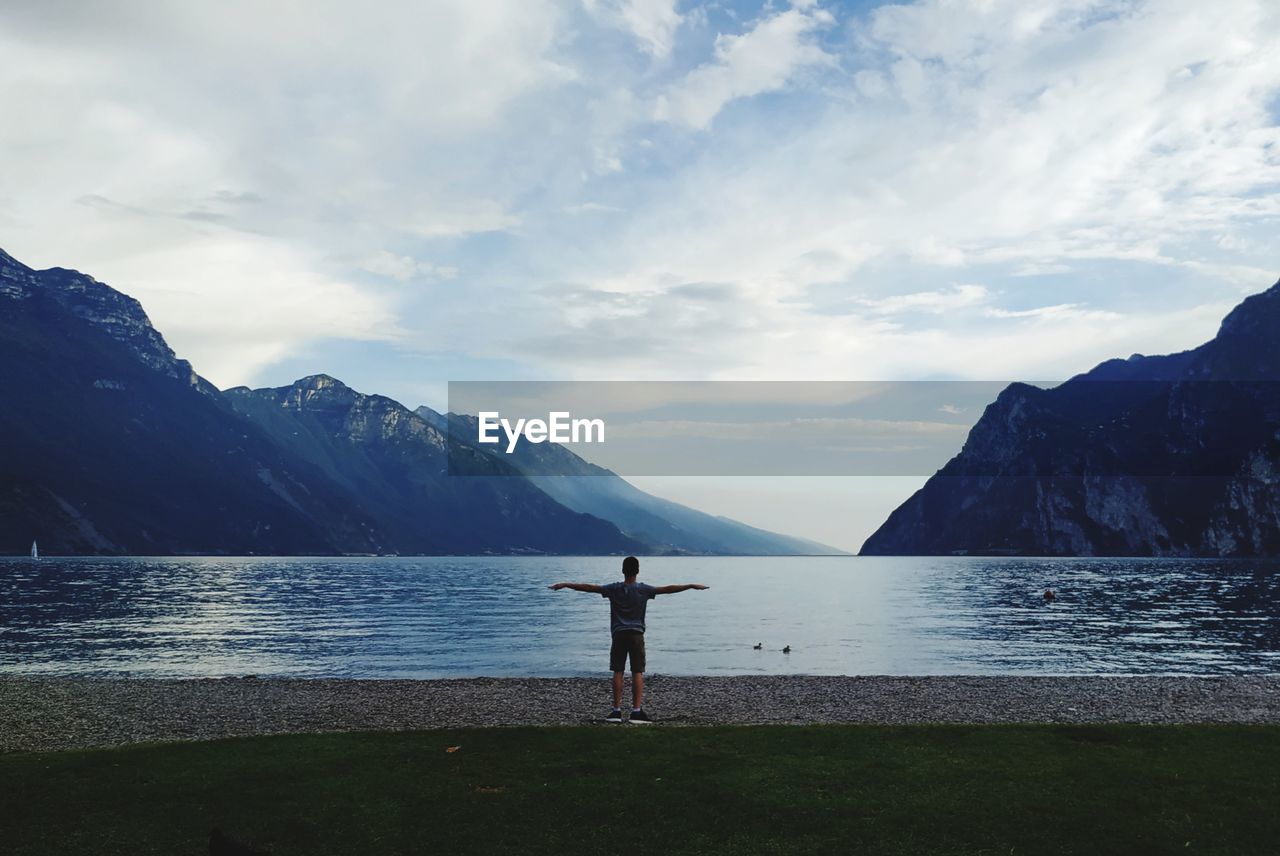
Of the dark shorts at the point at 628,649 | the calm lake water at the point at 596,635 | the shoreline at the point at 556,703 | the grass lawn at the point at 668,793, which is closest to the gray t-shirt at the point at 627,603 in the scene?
the dark shorts at the point at 628,649

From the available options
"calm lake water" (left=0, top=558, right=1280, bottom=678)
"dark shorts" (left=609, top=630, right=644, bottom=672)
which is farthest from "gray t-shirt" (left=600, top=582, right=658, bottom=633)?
"calm lake water" (left=0, top=558, right=1280, bottom=678)

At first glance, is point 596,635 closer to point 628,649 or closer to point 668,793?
point 628,649

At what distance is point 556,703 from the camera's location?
87.6ft

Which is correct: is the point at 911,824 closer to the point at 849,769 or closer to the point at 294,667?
the point at 849,769

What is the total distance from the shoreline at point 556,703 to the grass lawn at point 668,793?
527cm

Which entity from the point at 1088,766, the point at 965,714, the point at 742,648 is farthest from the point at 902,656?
the point at 1088,766

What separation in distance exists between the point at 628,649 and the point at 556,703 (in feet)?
23.9

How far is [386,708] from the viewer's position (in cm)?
2567

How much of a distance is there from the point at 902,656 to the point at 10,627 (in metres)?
61.8

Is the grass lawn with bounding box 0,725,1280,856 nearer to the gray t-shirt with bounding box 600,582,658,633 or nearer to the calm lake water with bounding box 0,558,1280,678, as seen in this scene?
the gray t-shirt with bounding box 600,582,658,633

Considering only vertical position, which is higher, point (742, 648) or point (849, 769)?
point (849, 769)

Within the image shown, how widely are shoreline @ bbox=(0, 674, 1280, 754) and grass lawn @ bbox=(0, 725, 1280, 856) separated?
5.27 metres

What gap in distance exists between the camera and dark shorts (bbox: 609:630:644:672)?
2023 centimetres

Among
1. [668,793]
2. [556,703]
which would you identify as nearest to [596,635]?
[556,703]
